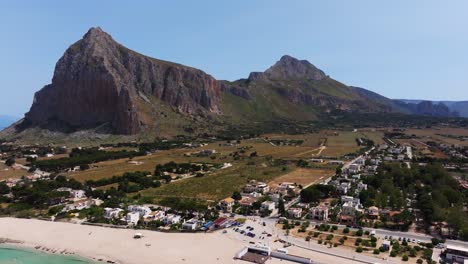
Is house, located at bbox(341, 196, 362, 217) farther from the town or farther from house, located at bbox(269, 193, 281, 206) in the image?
house, located at bbox(269, 193, 281, 206)

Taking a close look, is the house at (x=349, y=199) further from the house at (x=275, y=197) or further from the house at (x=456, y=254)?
the house at (x=456, y=254)

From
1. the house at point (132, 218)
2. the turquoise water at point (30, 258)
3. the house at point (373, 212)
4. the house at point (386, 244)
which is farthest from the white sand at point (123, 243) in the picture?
the house at point (373, 212)

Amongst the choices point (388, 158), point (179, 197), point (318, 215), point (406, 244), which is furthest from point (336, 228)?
point (388, 158)

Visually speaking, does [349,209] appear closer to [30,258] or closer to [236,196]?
[236,196]

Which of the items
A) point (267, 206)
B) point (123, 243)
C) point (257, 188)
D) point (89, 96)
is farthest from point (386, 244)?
point (89, 96)

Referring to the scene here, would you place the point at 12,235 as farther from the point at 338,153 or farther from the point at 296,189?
the point at 338,153

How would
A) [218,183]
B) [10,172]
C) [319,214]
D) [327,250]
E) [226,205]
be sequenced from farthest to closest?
1. [10,172]
2. [218,183]
3. [226,205]
4. [319,214]
5. [327,250]
